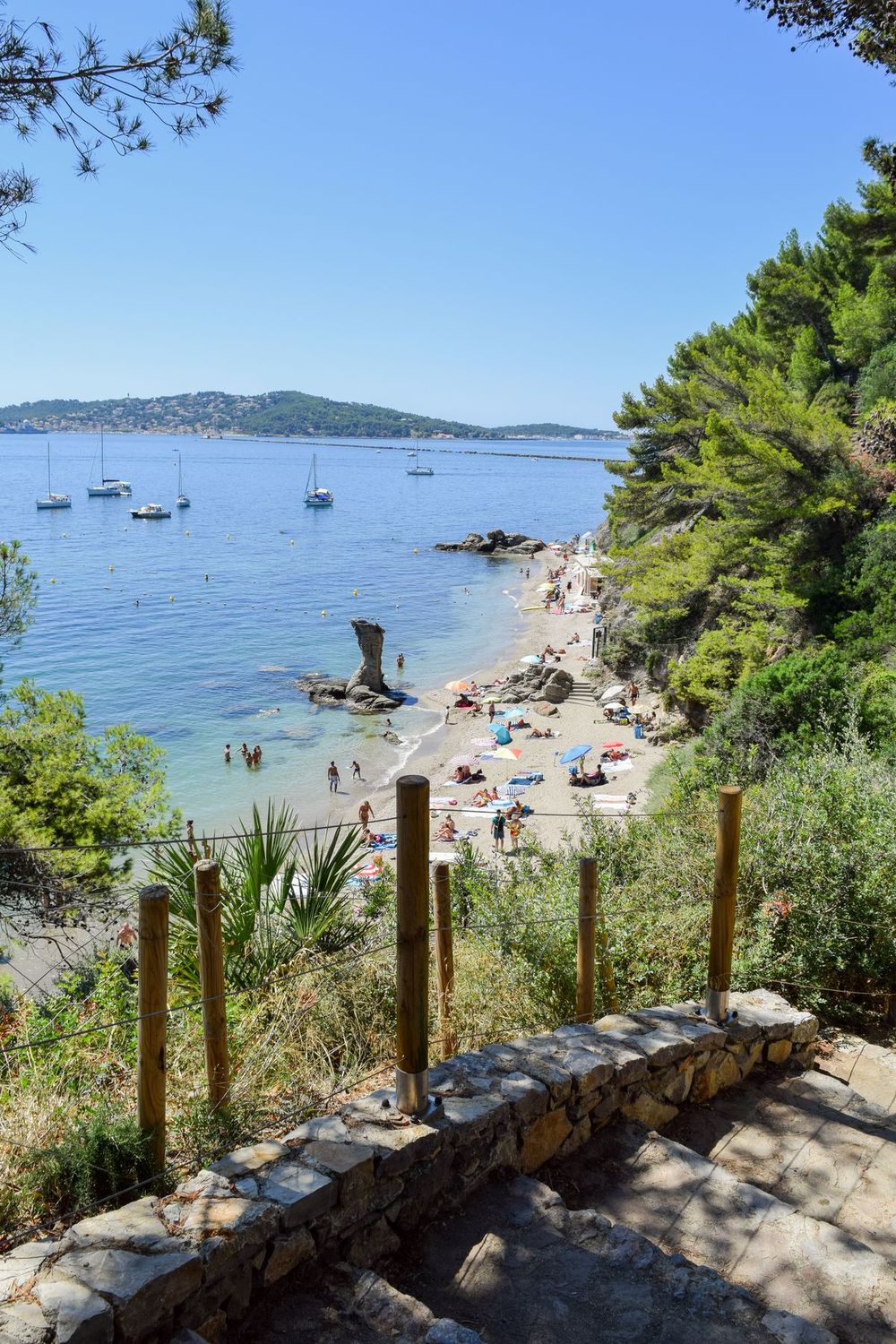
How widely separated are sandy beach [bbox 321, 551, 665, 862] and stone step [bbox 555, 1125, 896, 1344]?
1207 centimetres

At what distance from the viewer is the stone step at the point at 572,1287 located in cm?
309

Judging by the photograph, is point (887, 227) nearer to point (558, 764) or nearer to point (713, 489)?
point (713, 489)

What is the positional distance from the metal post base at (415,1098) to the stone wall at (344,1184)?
45 millimetres

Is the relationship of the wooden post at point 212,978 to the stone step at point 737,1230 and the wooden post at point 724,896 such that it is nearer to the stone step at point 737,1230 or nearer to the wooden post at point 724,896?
the stone step at point 737,1230

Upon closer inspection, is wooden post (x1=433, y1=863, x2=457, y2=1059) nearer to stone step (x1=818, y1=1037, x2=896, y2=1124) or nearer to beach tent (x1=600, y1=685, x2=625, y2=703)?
stone step (x1=818, y1=1037, x2=896, y2=1124)

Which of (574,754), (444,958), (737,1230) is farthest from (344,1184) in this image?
(574,754)

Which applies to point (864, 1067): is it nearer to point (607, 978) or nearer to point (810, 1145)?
point (810, 1145)

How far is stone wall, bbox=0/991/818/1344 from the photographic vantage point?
2738 mm

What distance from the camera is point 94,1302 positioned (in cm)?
262

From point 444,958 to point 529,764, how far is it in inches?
845

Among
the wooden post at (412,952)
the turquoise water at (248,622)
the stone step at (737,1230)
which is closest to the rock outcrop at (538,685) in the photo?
the turquoise water at (248,622)

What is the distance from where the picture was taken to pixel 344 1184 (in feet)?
11.1

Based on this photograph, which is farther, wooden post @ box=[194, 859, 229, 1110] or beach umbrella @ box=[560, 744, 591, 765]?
beach umbrella @ box=[560, 744, 591, 765]

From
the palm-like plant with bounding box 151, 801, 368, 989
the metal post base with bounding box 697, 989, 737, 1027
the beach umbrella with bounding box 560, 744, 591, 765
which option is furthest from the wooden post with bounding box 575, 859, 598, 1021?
the beach umbrella with bounding box 560, 744, 591, 765
